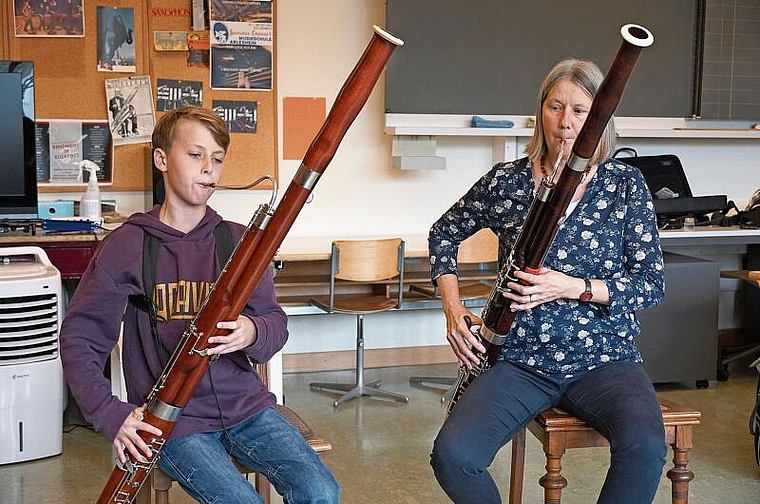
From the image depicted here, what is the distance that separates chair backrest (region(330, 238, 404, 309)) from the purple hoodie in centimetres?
177

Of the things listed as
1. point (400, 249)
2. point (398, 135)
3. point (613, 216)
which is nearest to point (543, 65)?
point (398, 135)

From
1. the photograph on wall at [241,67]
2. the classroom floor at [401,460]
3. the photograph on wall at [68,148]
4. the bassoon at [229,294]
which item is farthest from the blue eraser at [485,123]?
the bassoon at [229,294]

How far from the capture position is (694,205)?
4.30 metres

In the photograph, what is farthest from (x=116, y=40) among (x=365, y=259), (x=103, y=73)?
(x=365, y=259)

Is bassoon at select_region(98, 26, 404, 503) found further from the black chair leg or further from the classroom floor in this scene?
the black chair leg

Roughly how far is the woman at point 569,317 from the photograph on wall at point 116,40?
232cm

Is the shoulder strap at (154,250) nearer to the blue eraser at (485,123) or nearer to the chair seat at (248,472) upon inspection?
the chair seat at (248,472)

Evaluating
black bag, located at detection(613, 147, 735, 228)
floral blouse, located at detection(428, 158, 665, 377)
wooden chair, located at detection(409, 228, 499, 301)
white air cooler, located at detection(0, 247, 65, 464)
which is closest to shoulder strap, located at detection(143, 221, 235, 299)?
floral blouse, located at detection(428, 158, 665, 377)

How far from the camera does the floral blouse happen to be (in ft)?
7.34

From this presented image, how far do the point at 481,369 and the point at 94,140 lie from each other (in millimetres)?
2435

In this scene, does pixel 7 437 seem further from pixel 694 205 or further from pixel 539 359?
pixel 694 205

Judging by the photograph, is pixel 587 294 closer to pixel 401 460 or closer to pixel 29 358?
pixel 401 460

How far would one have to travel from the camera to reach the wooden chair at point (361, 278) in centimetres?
388

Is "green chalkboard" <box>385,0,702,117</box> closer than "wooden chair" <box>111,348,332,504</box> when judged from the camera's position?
No
